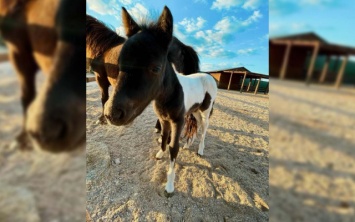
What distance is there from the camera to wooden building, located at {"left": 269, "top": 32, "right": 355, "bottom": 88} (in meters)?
0.23

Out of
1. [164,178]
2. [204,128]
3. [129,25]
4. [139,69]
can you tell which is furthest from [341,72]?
[204,128]

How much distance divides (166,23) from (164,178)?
1.08 meters

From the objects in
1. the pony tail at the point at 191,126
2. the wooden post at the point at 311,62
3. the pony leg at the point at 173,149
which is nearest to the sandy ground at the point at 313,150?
the wooden post at the point at 311,62

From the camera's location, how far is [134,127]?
2104 mm

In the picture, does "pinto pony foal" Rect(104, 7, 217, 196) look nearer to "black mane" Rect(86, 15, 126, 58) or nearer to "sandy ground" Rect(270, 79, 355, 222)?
"black mane" Rect(86, 15, 126, 58)

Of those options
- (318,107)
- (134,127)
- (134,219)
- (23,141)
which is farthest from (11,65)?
(134,127)

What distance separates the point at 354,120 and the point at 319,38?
13cm

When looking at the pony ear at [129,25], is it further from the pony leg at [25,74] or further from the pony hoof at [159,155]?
the pony hoof at [159,155]

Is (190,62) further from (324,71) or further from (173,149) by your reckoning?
(324,71)

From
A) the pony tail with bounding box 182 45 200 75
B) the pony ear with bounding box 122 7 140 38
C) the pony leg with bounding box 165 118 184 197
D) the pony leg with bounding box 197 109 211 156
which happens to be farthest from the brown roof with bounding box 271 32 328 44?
the pony leg with bounding box 197 109 211 156

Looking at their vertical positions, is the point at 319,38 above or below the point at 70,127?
above

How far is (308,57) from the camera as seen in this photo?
0.78 ft

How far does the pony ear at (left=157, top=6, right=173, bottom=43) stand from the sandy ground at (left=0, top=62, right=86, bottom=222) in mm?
685

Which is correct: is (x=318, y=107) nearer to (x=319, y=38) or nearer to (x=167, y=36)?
(x=319, y=38)
